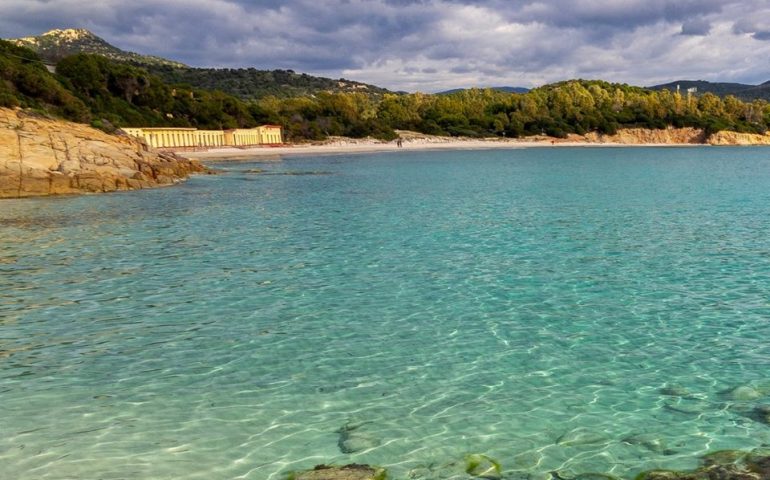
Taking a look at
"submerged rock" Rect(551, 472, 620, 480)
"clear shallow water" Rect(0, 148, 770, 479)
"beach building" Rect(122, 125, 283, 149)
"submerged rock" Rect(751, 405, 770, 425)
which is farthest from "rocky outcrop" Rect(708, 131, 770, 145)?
"submerged rock" Rect(551, 472, 620, 480)

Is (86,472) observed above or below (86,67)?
below

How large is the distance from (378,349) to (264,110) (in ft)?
446

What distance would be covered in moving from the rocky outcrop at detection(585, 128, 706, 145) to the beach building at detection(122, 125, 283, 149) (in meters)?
103

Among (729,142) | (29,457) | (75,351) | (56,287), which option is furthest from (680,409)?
(729,142)

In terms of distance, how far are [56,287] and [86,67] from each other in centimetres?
11269

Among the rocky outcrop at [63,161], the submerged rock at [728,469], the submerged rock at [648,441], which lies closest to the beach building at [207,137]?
the rocky outcrop at [63,161]

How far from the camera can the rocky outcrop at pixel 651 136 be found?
188375mm

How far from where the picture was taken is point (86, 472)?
7.28 metres

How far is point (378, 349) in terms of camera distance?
37.6 ft

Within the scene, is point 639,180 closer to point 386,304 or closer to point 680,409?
point 386,304

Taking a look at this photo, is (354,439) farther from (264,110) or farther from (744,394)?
(264,110)

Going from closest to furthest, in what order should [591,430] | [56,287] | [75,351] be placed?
[591,430], [75,351], [56,287]

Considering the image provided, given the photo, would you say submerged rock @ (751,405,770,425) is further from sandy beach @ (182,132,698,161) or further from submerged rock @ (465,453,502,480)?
sandy beach @ (182,132,698,161)

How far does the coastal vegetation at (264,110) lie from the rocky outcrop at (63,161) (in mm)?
13194
